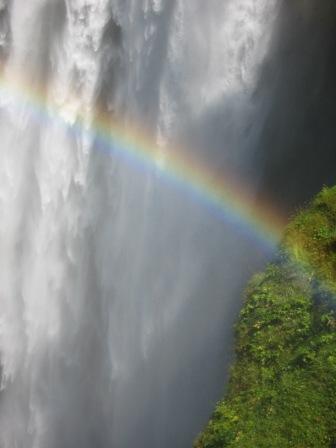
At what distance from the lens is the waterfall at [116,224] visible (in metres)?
10.2

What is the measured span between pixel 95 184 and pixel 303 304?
7394 millimetres

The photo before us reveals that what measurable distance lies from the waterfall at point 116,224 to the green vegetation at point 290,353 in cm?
245

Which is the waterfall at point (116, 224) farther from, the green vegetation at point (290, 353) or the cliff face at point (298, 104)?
the green vegetation at point (290, 353)

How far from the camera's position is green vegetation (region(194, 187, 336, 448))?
549 cm

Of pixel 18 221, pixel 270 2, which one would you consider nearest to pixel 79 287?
pixel 18 221

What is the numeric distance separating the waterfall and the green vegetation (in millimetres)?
2446

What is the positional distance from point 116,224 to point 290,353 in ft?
22.5

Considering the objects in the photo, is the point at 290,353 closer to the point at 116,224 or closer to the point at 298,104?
the point at 298,104

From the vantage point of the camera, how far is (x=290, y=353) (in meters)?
6.08

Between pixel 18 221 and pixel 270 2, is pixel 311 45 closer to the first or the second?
pixel 270 2

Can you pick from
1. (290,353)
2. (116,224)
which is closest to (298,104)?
(116,224)

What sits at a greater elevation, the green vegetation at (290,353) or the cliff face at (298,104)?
the cliff face at (298,104)

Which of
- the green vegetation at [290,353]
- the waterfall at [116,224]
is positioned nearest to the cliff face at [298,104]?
the waterfall at [116,224]

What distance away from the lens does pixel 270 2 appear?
31.3 ft
